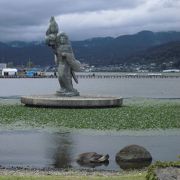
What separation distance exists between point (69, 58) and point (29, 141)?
20884 mm

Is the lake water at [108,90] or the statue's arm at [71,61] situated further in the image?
the lake water at [108,90]

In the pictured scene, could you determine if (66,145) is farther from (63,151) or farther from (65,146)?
(63,151)

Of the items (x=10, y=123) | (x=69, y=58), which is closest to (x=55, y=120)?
(x=10, y=123)

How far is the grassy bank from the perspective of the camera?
30391 millimetres

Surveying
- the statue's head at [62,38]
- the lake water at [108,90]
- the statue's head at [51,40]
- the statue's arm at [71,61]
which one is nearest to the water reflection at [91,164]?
the statue's arm at [71,61]

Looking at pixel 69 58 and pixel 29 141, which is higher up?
pixel 69 58

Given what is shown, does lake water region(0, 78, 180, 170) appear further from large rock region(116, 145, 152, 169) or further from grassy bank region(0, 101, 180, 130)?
grassy bank region(0, 101, 180, 130)

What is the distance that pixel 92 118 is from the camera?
33500 mm

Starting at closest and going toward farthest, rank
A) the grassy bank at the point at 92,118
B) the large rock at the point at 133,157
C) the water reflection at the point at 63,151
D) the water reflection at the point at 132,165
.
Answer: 1. the water reflection at the point at 132,165
2. the large rock at the point at 133,157
3. the water reflection at the point at 63,151
4. the grassy bank at the point at 92,118

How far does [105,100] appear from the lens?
41531 millimetres

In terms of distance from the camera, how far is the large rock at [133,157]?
1911 cm

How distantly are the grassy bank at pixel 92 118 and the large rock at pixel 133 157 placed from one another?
939 centimetres

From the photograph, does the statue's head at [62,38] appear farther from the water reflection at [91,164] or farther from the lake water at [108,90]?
→ the water reflection at [91,164]

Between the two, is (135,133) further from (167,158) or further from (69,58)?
(69,58)
